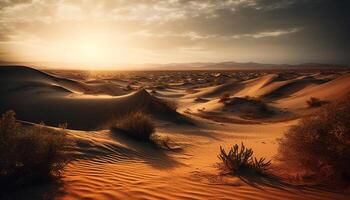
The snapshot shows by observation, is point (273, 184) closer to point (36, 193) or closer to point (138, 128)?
point (36, 193)

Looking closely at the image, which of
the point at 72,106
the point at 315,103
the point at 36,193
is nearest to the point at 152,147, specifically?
the point at 36,193

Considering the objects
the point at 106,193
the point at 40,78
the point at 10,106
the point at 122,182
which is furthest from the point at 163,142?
the point at 40,78

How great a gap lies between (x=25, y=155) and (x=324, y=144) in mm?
4988

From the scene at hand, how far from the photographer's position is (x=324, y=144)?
5965 millimetres

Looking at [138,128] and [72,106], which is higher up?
[138,128]

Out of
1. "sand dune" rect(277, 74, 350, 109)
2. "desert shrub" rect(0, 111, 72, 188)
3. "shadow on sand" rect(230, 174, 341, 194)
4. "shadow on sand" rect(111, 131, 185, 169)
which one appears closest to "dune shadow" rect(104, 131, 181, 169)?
"shadow on sand" rect(111, 131, 185, 169)

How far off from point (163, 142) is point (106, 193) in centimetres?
521

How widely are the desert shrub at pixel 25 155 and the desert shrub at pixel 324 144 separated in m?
4.32

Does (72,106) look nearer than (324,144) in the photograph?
No

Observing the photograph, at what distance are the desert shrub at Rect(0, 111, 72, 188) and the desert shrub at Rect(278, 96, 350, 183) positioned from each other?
170 inches

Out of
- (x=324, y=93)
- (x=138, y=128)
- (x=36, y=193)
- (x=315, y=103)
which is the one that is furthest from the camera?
(x=324, y=93)

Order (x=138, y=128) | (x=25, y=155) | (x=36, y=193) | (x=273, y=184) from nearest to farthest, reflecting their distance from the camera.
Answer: (x=36, y=193), (x=25, y=155), (x=273, y=184), (x=138, y=128)

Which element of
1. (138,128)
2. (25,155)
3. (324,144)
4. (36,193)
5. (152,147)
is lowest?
(152,147)

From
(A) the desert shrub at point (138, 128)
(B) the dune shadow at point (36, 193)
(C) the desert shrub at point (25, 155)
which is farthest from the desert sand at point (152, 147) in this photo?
(A) the desert shrub at point (138, 128)
